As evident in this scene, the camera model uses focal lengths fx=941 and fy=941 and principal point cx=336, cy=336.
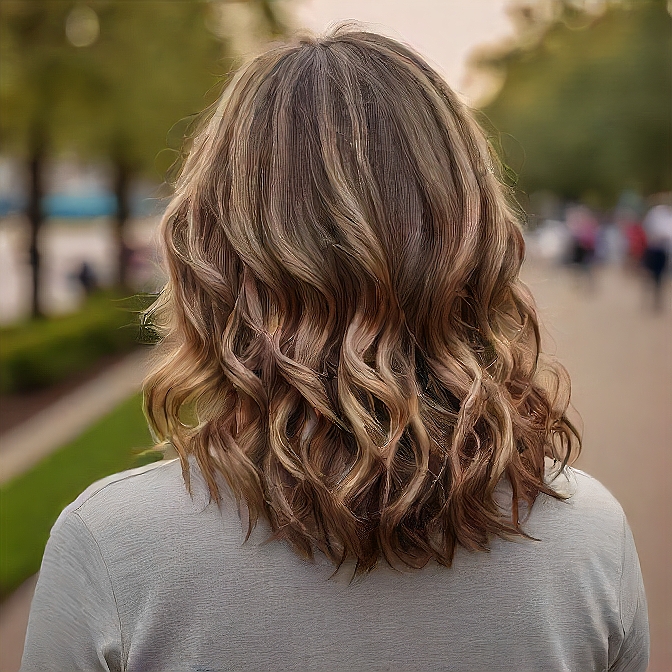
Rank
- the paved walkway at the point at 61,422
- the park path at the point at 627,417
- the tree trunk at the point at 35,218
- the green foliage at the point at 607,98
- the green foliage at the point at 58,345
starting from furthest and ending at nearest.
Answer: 1. the green foliage at the point at 607,98
2. the tree trunk at the point at 35,218
3. the green foliage at the point at 58,345
4. the paved walkway at the point at 61,422
5. the park path at the point at 627,417

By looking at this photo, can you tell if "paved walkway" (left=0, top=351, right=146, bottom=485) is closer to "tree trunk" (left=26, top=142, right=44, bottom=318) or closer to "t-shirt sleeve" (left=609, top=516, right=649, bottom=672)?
"tree trunk" (left=26, top=142, right=44, bottom=318)

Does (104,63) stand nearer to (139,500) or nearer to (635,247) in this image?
(139,500)

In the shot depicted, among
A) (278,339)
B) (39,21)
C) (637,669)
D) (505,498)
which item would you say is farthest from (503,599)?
(39,21)

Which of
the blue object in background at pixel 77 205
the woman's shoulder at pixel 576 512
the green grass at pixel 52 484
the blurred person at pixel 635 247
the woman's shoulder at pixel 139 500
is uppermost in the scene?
the woman's shoulder at pixel 139 500

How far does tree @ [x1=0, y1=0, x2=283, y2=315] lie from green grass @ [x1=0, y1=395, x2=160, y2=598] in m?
2.97

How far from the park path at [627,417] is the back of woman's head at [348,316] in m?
0.54

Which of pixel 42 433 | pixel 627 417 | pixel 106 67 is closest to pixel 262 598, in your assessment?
pixel 627 417

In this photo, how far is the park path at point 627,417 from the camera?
4289 millimetres

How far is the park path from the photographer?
4.29m

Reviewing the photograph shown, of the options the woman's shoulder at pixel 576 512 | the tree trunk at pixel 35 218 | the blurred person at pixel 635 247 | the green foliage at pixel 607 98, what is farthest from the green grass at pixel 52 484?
the blurred person at pixel 635 247

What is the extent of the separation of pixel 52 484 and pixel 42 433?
3.21m

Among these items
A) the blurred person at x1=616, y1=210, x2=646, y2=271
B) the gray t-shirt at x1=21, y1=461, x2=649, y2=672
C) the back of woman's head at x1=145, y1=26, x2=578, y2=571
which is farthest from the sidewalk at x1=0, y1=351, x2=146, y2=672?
the blurred person at x1=616, y1=210, x2=646, y2=271

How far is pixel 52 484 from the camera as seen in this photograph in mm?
6805

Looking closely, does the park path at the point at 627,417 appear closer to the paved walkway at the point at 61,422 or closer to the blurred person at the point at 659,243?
the blurred person at the point at 659,243
